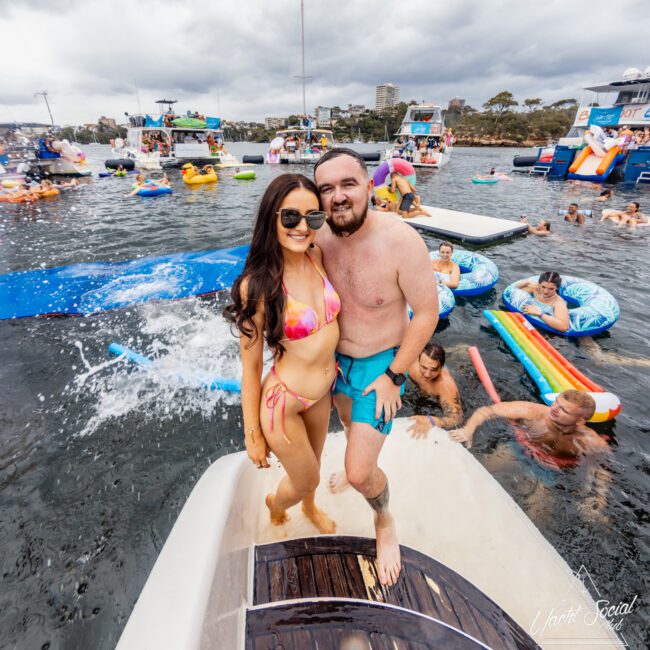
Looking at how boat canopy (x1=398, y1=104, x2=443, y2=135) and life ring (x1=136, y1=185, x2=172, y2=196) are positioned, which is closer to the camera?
life ring (x1=136, y1=185, x2=172, y2=196)

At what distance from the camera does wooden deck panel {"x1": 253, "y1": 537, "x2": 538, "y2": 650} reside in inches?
74.4

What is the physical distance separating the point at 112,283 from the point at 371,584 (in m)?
8.18

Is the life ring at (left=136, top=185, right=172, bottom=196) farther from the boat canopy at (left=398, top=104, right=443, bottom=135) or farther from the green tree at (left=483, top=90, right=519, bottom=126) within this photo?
the green tree at (left=483, top=90, right=519, bottom=126)

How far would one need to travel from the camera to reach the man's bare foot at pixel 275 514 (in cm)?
247

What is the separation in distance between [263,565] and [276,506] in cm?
35

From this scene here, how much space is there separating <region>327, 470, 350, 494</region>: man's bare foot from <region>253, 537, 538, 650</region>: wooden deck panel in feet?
1.76

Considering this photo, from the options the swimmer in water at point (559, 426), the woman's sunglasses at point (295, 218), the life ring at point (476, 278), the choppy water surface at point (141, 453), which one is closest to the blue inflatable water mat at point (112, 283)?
the choppy water surface at point (141, 453)

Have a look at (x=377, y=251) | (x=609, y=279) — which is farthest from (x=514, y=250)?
(x=377, y=251)

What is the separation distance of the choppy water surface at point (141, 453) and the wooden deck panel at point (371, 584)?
4.59 ft

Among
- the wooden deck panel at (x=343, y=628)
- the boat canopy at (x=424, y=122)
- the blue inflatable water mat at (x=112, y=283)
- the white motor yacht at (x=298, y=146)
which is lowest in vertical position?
the blue inflatable water mat at (x=112, y=283)

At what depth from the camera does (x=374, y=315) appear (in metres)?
2.07

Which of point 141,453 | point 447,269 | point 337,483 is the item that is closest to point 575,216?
point 447,269

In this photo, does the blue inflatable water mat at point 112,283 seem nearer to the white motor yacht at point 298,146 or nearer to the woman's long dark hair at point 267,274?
the woman's long dark hair at point 267,274

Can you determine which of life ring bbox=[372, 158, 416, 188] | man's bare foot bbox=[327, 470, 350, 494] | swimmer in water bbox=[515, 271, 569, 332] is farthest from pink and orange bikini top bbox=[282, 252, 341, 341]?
life ring bbox=[372, 158, 416, 188]
